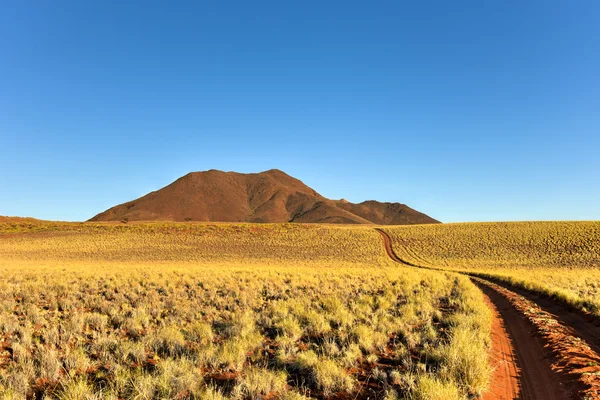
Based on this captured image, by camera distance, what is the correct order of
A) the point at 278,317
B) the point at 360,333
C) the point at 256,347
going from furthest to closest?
the point at 278,317, the point at 360,333, the point at 256,347

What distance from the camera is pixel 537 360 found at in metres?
7.36

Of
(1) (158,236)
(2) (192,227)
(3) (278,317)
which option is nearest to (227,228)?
(2) (192,227)

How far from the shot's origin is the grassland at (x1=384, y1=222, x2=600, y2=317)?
4319cm

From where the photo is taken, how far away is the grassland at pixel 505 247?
43.2 m

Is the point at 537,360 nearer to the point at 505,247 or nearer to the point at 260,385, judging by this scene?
the point at 260,385

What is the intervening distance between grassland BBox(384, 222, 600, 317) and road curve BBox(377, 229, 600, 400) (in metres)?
22.8

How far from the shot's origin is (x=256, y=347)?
7.97m

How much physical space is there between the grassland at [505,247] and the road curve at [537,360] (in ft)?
74.7

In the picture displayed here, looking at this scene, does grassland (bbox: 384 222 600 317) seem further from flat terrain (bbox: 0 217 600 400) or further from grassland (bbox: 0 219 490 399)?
grassland (bbox: 0 219 490 399)

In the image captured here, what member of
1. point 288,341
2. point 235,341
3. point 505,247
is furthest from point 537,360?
point 505,247

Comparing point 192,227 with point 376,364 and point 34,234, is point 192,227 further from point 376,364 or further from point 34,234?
point 376,364

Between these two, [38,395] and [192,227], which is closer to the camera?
[38,395]

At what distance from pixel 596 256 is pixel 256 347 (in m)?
55.2

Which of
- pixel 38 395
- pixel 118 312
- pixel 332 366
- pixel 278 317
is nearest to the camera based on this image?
pixel 38 395
